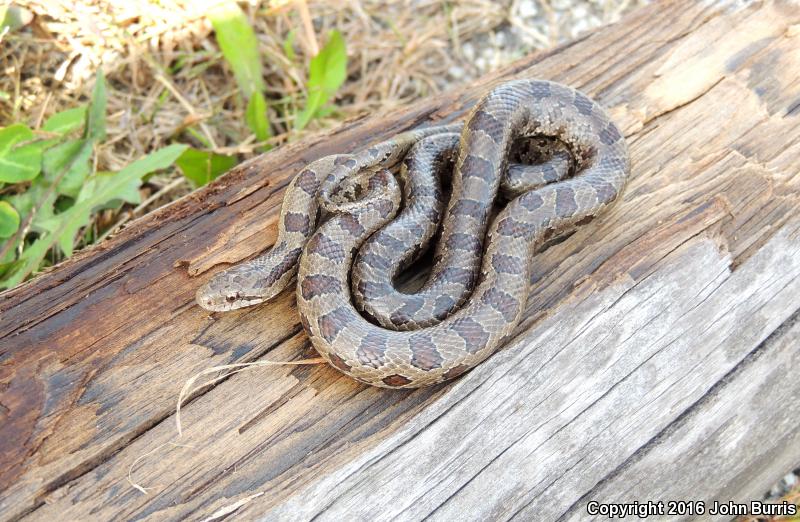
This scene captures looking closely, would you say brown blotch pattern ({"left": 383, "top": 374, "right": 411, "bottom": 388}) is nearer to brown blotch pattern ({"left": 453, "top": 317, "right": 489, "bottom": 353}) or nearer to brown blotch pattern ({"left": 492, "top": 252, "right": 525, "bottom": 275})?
brown blotch pattern ({"left": 453, "top": 317, "right": 489, "bottom": 353})

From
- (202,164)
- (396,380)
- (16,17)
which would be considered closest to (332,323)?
(396,380)

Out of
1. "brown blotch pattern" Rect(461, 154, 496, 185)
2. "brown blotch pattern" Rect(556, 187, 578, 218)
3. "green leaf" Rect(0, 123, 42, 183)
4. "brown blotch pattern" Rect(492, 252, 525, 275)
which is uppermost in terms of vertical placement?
"brown blotch pattern" Rect(461, 154, 496, 185)

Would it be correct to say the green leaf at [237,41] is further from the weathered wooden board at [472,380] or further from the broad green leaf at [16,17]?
the weathered wooden board at [472,380]

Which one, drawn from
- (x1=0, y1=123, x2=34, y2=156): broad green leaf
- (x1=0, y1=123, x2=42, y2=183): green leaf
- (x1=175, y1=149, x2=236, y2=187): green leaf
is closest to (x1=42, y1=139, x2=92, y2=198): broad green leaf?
Answer: (x1=0, y1=123, x2=42, y2=183): green leaf

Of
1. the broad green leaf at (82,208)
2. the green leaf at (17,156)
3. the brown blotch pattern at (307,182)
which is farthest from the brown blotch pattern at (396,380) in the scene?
the green leaf at (17,156)

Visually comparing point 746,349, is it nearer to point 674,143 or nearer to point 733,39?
point 674,143

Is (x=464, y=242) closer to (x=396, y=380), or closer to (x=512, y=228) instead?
(x=512, y=228)
